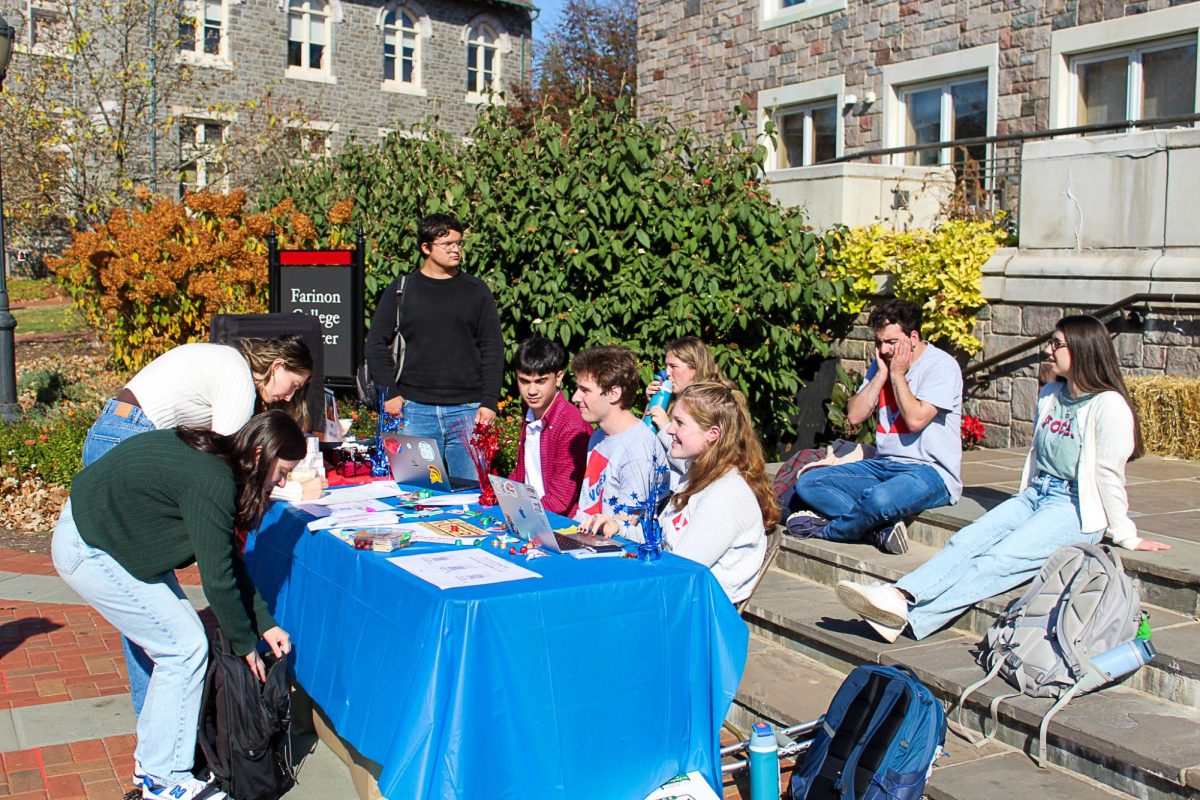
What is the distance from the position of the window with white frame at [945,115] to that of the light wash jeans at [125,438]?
10658mm

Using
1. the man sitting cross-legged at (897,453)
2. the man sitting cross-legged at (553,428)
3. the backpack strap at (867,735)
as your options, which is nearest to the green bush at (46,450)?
the man sitting cross-legged at (553,428)

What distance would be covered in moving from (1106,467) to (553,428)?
2.42 metres

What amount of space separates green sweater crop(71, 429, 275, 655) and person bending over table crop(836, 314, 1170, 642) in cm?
244

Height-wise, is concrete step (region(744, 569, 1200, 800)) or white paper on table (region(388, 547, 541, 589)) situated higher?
white paper on table (region(388, 547, 541, 589))

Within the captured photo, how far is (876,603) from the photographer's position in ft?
15.9

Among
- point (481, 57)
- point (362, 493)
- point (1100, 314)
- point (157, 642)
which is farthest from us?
point (481, 57)

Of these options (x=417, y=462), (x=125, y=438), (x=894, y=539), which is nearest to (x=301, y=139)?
(x=417, y=462)

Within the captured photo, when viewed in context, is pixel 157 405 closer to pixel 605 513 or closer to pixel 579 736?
pixel 605 513

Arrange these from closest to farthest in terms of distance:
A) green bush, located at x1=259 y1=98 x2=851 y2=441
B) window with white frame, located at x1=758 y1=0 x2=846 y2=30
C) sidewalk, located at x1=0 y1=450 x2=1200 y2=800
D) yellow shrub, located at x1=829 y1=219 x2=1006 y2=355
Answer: sidewalk, located at x1=0 y1=450 x2=1200 y2=800 < green bush, located at x1=259 y1=98 x2=851 y2=441 < yellow shrub, located at x1=829 y1=219 x2=1006 y2=355 < window with white frame, located at x1=758 y1=0 x2=846 y2=30

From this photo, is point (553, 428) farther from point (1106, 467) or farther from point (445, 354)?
point (1106, 467)

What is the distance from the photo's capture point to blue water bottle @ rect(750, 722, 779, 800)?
3912 millimetres

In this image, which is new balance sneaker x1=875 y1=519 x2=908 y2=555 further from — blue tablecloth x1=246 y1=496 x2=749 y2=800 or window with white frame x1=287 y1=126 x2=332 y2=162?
window with white frame x1=287 y1=126 x2=332 y2=162

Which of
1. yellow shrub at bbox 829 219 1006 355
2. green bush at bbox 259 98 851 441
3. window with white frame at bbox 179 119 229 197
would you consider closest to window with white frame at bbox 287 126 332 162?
window with white frame at bbox 179 119 229 197

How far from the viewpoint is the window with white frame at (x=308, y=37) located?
3008cm
